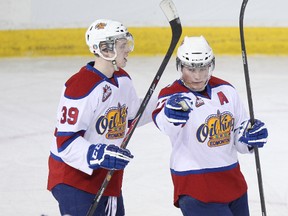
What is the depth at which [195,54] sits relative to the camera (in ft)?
8.27

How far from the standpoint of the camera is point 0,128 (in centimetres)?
484

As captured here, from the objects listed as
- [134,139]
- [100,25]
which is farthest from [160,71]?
[134,139]

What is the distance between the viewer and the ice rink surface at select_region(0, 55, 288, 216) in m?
3.72

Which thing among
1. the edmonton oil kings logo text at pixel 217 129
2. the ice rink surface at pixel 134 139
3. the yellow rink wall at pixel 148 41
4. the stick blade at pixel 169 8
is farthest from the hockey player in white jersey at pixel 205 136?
the yellow rink wall at pixel 148 41

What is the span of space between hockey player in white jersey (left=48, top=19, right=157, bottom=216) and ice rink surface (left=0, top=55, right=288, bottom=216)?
0.88 metres

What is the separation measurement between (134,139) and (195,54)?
2.13 m

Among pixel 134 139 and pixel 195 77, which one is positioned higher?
pixel 134 139

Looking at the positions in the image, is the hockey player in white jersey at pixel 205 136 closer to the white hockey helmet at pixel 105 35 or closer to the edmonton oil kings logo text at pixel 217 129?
the edmonton oil kings logo text at pixel 217 129

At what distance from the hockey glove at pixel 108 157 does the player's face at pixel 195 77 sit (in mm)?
294

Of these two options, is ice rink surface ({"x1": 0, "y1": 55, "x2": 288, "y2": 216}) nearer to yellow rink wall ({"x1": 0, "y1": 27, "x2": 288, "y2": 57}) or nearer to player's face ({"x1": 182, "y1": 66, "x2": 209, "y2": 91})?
yellow rink wall ({"x1": 0, "y1": 27, "x2": 288, "y2": 57})

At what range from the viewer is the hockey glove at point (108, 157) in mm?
2514

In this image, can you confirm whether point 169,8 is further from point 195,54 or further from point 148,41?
point 148,41

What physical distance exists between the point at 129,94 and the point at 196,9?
140 inches

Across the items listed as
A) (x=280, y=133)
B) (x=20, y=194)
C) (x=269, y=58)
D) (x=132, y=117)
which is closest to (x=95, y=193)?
(x=132, y=117)
